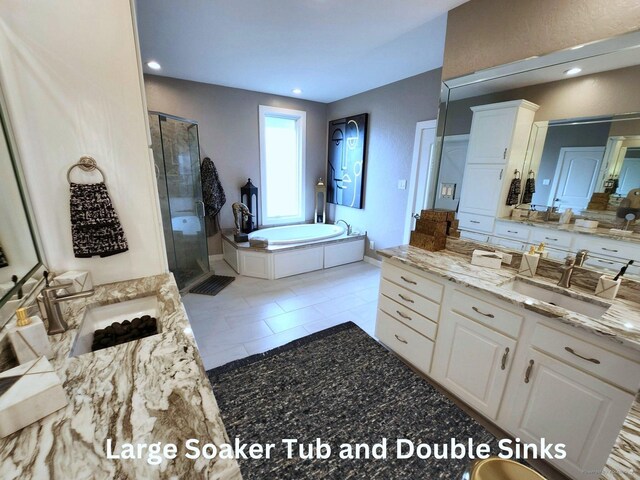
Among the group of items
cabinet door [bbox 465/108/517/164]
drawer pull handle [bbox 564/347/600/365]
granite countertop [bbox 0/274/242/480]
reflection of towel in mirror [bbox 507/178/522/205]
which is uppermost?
cabinet door [bbox 465/108/517/164]

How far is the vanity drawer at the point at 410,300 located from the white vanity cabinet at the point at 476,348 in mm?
81

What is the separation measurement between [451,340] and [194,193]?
333cm

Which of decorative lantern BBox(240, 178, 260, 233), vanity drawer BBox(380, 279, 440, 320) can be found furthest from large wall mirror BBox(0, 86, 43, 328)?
decorative lantern BBox(240, 178, 260, 233)

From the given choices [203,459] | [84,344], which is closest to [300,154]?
[84,344]

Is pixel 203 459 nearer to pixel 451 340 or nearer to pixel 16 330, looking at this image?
pixel 16 330

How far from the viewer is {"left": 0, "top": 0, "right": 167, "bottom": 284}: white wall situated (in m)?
1.10

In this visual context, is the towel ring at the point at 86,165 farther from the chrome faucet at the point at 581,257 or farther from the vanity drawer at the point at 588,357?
the chrome faucet at the point at 581,257

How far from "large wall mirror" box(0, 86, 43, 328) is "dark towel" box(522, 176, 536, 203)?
266cm

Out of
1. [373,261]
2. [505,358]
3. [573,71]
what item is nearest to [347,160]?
[373,261]

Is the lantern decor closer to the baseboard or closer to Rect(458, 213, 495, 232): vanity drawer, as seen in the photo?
the baseboard

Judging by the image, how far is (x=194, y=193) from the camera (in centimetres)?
352

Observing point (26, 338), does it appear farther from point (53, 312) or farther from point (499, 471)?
point (499, 471)

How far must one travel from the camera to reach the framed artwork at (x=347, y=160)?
13.3ft

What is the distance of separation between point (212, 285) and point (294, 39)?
9.20ft
